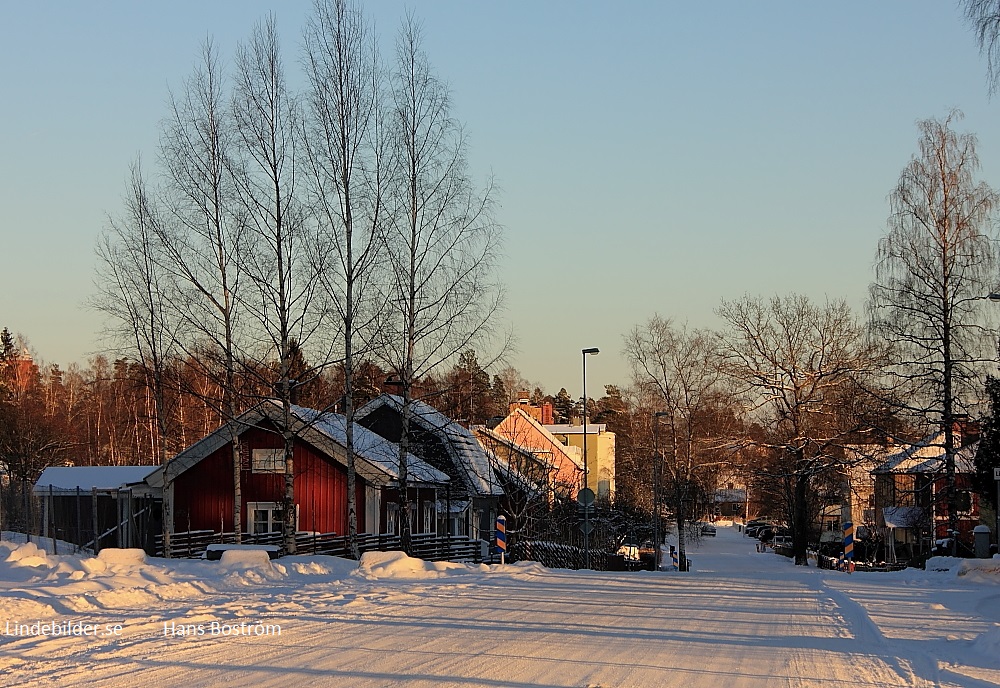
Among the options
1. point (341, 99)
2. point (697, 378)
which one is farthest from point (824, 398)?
point (341, 99)

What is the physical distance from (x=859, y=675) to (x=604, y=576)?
1479 centimetres

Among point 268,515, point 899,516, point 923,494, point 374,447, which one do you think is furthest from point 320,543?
point 899,516

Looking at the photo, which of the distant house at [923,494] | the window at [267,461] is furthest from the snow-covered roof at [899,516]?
the window at [267,461]

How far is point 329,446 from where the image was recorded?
38750 millimetres

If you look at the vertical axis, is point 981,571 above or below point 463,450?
below

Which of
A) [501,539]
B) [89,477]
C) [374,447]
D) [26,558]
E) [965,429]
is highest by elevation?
[965,429]

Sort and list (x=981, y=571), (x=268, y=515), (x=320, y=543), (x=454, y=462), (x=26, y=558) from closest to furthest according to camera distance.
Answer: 1. (x=26, y=558)
2. (x=981, y=571)
3. (x=320, y=543)
4. (x=268, y=515)
5. (x=454, y=462)

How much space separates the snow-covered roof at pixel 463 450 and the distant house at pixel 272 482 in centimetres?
581

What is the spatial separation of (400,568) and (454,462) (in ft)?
82.2

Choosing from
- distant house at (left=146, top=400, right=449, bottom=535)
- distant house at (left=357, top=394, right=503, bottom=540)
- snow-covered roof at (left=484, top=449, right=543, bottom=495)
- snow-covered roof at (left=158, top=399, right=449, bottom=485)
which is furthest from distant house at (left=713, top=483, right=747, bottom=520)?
distant house at (left=146, top=400, right=449, bottom=535)

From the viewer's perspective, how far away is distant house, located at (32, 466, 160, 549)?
37.0 m

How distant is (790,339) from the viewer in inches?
1790

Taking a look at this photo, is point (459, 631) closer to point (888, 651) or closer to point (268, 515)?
point (888, 651)

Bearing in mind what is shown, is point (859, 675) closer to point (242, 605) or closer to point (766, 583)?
point (242, 605)
